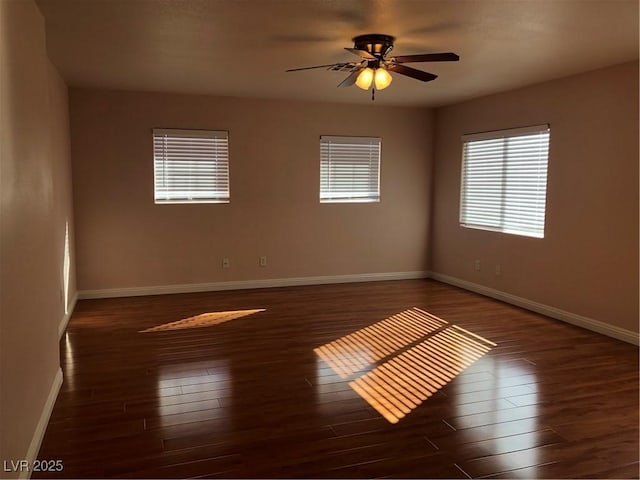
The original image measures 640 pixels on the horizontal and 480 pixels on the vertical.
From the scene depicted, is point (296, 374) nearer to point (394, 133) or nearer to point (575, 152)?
point (575, 152)

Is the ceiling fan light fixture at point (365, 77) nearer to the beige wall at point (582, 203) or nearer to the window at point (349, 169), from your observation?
the beige wall at point (582, 203)

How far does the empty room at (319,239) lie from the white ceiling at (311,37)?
0.03m

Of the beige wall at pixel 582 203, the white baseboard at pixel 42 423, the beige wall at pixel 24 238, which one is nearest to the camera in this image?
the beige wall at pixel 24 238

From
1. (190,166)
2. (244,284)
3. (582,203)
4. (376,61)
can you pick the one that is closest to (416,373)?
(376,61)

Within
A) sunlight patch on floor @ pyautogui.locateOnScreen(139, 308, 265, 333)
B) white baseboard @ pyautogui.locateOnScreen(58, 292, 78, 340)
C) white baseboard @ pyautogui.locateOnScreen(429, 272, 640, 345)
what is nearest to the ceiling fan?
sunlight patch on floor @ pyautogui.locateOnScreen(139, 308, 265, 333)

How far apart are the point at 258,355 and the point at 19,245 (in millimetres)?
2064

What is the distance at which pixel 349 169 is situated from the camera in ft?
22.6

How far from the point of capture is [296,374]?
3.61 m

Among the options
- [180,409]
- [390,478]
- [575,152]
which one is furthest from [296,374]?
[575,152]

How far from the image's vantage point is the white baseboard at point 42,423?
93.2 inches

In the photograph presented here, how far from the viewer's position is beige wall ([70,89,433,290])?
19.2 ft

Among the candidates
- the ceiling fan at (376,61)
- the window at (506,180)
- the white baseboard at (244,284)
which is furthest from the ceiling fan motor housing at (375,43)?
the white baseboard at (244,284)

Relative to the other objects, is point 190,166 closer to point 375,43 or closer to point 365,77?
point 365,77

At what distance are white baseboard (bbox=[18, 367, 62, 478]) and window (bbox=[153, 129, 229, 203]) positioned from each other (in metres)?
3.07
